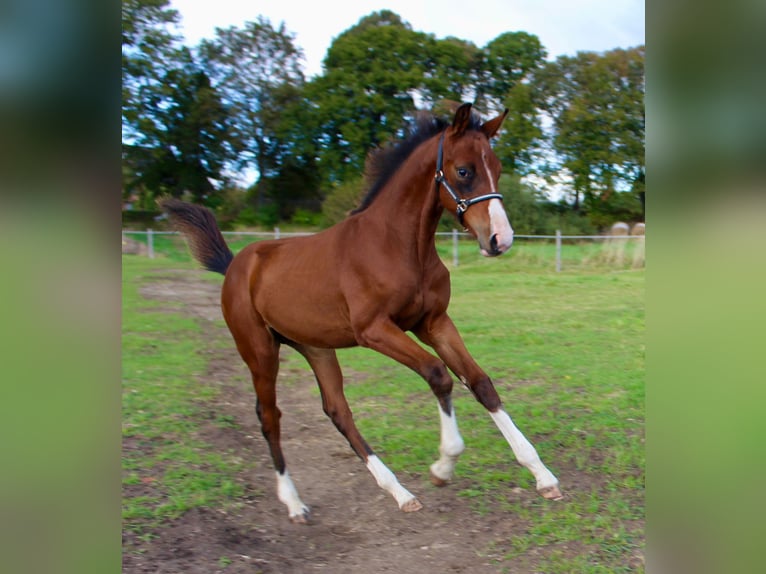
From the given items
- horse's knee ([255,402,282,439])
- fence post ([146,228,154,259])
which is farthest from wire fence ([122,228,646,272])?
horse's knee ([255,402,282,439])

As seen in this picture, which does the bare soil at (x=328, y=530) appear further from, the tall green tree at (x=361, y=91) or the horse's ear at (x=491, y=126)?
the tall green tree at (x=361, y=91)

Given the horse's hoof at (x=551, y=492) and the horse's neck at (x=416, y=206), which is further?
the horse's neck at (x=416, y=206)

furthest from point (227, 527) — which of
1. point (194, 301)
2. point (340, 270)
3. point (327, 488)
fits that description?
point (194, 301)

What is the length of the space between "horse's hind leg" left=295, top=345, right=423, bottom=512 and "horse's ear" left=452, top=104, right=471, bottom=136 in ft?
5.77

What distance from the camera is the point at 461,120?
322 centimetres

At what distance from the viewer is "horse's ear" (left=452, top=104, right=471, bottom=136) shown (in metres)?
3.14

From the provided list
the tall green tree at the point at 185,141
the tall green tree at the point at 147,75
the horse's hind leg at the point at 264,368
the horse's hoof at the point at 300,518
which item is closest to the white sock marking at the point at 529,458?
the horse's hoof at the point at 300,518

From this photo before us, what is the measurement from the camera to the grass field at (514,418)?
333 centimetres

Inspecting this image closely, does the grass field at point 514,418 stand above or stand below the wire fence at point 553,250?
below

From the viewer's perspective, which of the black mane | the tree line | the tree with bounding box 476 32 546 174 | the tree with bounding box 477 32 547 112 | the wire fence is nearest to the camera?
the black mane

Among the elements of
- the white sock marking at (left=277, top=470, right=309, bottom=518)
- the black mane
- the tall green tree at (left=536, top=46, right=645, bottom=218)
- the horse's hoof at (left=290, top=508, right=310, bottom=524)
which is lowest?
the horse's hoof at (left=290, top=508, right=310, bottom=524)

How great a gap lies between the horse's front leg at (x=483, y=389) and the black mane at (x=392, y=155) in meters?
0.93

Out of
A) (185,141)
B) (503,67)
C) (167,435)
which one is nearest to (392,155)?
(167,435)

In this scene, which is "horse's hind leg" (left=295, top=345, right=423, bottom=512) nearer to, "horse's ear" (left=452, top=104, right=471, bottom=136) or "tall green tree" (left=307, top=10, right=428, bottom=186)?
"horse's ear" (left=452, top=104, right=471, bottom=136)
